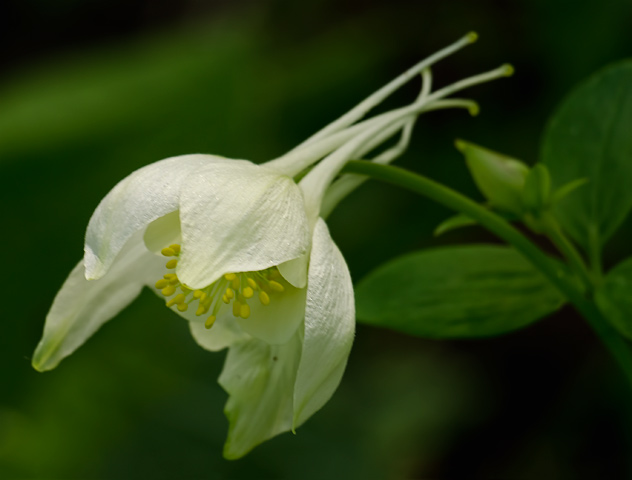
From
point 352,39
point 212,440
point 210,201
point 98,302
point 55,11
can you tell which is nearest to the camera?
point 210,201

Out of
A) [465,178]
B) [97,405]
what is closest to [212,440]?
[97,405]

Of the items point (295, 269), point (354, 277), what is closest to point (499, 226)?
point (295, 269)

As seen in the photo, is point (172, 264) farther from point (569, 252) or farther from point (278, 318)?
point (569, 252)

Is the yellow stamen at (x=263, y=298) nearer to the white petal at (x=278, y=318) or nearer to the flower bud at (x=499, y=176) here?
the white petal at (x=278, y=318)

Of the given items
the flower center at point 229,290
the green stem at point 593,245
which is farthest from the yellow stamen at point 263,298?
the green stem at point 593,245

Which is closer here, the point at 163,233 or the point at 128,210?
the point at 128,210

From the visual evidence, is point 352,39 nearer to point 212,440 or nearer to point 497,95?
point 497,95

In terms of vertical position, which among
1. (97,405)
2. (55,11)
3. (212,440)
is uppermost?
(55,11)
